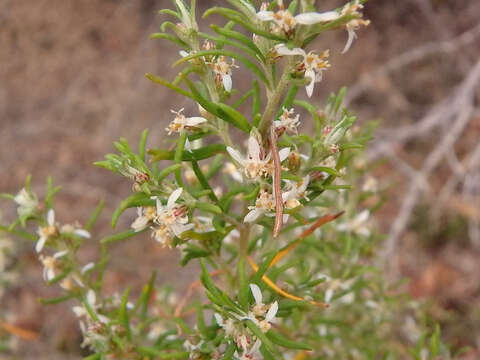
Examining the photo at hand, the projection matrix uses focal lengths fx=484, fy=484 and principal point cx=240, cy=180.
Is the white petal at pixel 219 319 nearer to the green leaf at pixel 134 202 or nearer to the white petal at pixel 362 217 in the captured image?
the green leaf at pixel 134 202

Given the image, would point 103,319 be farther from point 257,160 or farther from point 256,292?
point 257,160

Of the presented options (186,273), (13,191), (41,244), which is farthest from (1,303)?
(41,244)

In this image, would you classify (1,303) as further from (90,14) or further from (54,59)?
(90,14)

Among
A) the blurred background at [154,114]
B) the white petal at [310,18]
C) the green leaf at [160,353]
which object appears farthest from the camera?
the blurred background at [154,114]

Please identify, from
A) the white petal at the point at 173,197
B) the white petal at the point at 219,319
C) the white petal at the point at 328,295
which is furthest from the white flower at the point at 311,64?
the white petal at the point at 328,295

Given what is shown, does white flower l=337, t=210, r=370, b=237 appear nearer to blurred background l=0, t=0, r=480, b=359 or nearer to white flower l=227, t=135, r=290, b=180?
white flower l=227, t=135, r=290, b=180

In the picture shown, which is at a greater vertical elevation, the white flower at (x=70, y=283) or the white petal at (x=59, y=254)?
the white petal at (x=59, y=254)

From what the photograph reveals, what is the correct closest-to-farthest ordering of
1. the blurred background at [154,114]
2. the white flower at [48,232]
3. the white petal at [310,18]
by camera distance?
the white petal at [310,18], the white flower at [48,232], the blurred background at [154,114]

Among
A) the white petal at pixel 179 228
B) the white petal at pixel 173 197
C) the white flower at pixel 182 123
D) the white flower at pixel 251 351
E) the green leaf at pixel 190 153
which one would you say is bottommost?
the white flower at pixel 251 351
